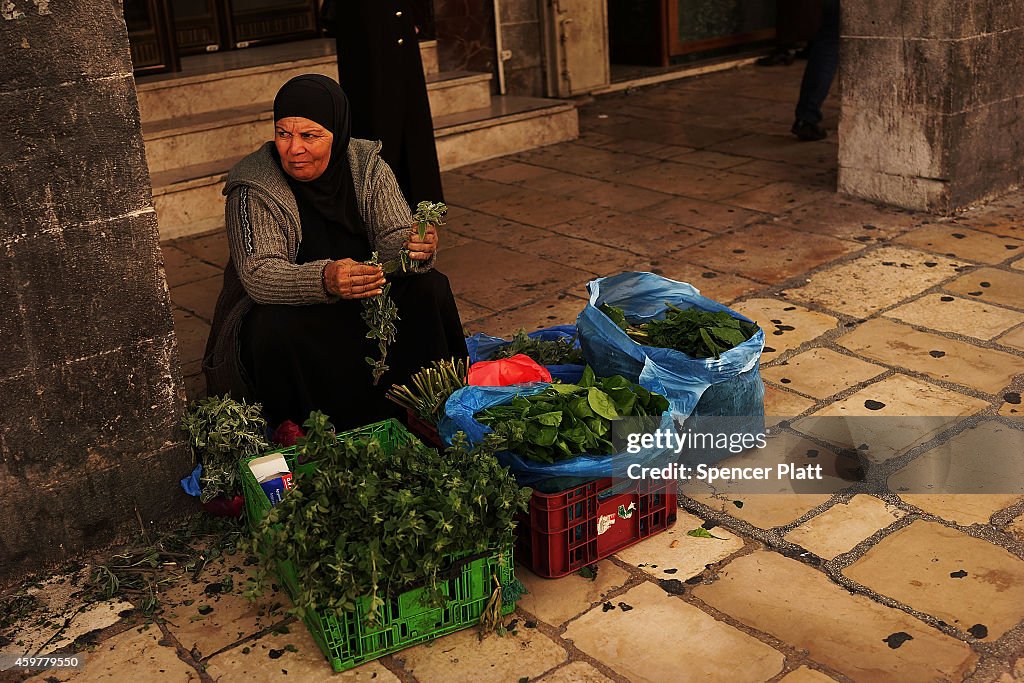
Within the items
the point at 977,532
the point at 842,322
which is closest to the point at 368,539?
the point at 977,532

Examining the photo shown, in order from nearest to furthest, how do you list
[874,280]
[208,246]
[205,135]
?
[874,280] → [208,246] → [205,135]

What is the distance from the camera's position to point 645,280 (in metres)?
4.26

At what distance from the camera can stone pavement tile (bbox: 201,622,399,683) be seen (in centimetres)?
290

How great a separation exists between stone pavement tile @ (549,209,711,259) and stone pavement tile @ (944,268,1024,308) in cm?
141

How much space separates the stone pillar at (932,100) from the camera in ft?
19.9

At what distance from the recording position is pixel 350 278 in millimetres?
3582

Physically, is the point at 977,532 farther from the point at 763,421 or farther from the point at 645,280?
the point at 645,280

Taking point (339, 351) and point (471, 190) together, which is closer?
point (339, 351)

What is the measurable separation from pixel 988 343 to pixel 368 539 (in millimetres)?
3005

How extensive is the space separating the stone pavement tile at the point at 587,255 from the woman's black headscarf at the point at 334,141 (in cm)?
201

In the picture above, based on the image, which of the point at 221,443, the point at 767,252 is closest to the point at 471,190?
the point at 767,252

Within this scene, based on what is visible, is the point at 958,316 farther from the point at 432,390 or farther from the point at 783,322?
the point at 432,390

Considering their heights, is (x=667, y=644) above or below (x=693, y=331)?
below

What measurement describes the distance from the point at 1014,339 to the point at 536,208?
3086mm
